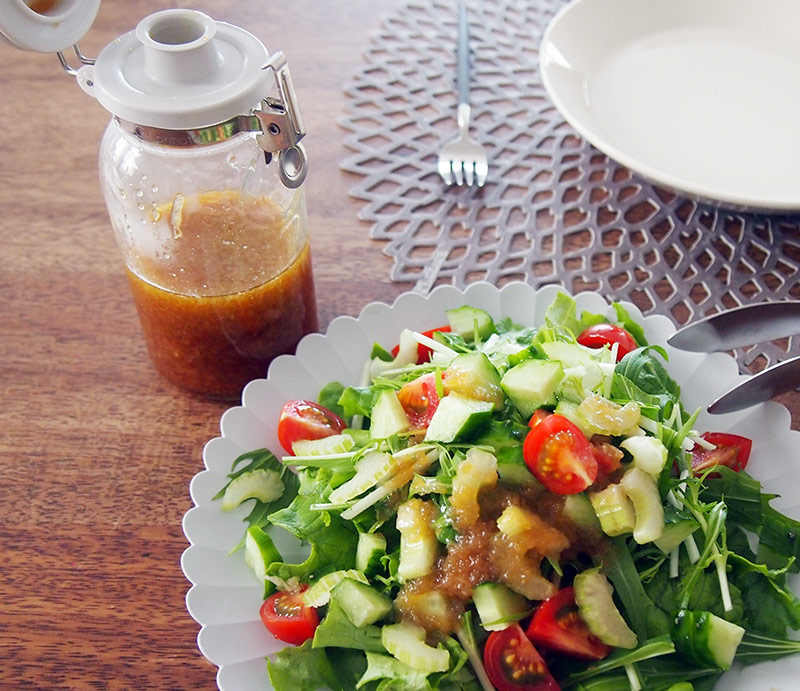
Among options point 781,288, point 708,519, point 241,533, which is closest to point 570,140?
point 781,288

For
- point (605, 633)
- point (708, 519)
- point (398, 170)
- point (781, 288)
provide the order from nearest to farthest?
point (605, 633) < point (708, 519) < point (781, 288) < point (398, 170)

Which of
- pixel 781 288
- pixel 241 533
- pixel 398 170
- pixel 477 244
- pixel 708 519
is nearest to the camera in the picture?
pixel 708 519

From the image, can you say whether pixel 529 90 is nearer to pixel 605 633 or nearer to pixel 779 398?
pixel 779 398

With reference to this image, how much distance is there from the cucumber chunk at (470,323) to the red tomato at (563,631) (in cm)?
56

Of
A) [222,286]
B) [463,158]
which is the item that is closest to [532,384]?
[222,286]

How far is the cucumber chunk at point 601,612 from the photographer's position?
1.17m

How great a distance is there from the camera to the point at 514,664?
116cm

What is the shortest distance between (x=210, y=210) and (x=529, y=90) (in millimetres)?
1156

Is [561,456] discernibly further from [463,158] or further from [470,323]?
[463,158]

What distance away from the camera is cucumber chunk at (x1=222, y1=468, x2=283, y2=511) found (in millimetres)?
1407

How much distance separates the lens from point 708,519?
50.1 inches

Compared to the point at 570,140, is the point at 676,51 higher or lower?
higher

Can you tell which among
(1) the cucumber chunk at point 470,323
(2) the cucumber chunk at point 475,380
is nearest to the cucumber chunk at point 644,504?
(2) the cucumber chunk at point 475,380

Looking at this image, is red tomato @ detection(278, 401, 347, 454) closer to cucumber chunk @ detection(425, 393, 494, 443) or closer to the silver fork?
cucumber chunk @ detection(425, 393, 494, 443)
